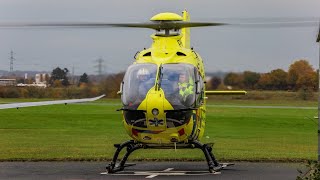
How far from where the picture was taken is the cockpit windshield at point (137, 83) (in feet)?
62.6

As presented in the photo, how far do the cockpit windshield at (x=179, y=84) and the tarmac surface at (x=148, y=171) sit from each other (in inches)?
85.6

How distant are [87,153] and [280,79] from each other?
9626 millimetres

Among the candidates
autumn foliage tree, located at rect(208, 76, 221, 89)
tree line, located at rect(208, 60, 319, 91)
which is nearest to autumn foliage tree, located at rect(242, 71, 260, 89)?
tree line, located at rect(208, 60, 319, 91)

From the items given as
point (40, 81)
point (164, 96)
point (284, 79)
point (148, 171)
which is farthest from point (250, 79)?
point (40, 81)

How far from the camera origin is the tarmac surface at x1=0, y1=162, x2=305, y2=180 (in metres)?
19.5

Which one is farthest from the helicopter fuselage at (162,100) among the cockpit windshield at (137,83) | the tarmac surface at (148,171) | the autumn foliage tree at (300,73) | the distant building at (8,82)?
the distant building at (8,82)

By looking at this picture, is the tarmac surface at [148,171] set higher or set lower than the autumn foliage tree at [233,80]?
lower

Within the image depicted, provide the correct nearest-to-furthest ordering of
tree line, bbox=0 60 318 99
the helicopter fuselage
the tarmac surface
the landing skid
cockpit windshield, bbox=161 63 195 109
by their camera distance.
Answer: the helicopter fuselage → cockpit windshield, bbox=161 63 195 109 → the tarmac surface → the landing skid → tree line, bbox=0 60 318 99

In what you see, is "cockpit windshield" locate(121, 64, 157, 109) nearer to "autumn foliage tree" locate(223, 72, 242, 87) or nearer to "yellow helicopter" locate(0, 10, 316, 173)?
"yellow helicopter" locate(0, 10, 316, 173)

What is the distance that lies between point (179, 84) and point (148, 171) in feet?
10.7

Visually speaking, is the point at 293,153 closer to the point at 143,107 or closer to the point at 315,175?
the point at 143,107

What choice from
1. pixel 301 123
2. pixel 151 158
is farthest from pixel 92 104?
pixel 151 158

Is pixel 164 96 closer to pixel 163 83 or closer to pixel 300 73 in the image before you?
pixel 163 83

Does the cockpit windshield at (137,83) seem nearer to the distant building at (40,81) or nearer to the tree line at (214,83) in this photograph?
the tree line at (214,83)
